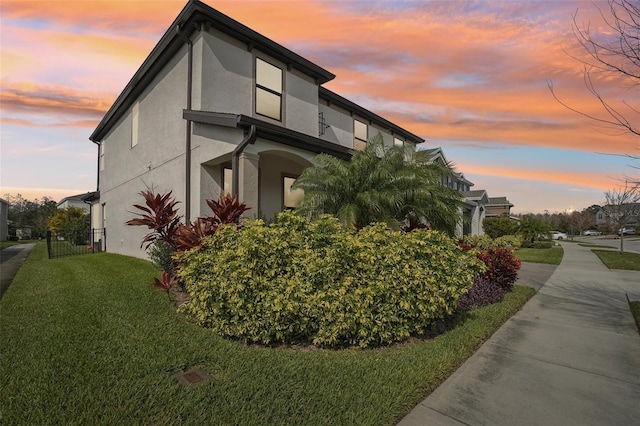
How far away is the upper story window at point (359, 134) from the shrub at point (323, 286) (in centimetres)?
1163

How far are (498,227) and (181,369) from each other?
31.0 meters

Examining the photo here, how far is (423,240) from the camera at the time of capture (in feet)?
16.5

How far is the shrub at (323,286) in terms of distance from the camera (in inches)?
163

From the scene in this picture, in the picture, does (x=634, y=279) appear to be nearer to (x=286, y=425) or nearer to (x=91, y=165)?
(x=286, y=425)

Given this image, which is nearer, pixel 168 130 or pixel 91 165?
pixel 168 130

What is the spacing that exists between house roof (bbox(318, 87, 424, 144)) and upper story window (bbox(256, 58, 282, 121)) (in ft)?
9.72

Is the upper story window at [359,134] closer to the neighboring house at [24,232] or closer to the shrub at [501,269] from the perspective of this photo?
the shrub at [501,269]

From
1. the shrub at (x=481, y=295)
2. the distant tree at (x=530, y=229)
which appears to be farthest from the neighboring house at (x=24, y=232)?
the distant tree at (x=530, y=229)

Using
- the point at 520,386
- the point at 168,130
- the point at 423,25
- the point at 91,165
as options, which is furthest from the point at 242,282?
the point at 91,165

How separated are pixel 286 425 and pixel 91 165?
886 inches

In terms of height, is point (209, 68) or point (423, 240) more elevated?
point (209, 68)

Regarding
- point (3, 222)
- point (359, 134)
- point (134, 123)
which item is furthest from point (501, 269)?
point (3, 222)

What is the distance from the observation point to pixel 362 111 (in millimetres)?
15977

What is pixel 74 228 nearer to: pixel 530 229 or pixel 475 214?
pixel 475 214
